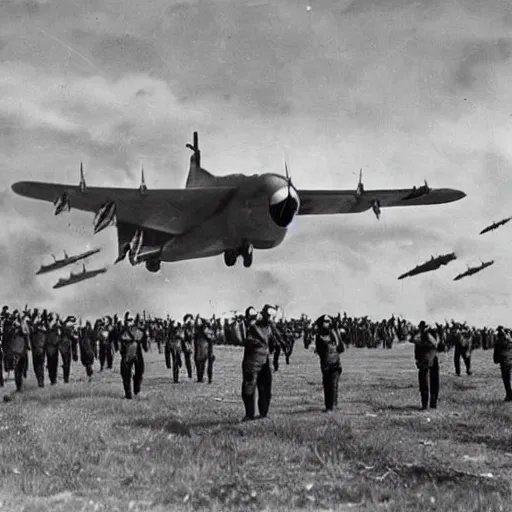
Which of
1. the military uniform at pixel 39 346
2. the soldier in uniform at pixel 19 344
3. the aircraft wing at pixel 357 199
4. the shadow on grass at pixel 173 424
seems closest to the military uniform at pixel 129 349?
the soldier in uniform at pixel 19 344

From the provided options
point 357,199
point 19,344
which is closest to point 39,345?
point 19,344

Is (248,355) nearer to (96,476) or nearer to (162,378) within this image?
(96,476)

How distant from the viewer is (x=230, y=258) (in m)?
22.1

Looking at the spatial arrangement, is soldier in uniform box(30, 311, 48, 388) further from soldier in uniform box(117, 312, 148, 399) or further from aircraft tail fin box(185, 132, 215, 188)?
aircraft tail fin box(185, 132, 215, 188)

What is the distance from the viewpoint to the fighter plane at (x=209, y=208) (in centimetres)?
1866

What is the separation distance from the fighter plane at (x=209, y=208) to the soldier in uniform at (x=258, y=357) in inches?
268

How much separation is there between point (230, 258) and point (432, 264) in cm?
1920

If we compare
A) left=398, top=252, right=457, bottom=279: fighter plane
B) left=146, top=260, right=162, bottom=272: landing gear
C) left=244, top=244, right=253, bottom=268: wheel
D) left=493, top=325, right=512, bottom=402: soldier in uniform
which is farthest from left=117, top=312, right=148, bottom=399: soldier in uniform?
left=398, top=252, right=457, bottom=279: fighter plane

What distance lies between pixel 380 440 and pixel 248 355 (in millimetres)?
2843

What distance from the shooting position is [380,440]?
9.67 metres

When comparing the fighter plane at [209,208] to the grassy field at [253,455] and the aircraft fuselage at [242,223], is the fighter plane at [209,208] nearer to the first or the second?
the aircraft fuselage at [242,223]

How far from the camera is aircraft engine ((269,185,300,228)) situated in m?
18.2

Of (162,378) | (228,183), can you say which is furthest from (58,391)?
(228,183)

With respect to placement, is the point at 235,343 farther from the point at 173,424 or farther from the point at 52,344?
the point at 52,344
